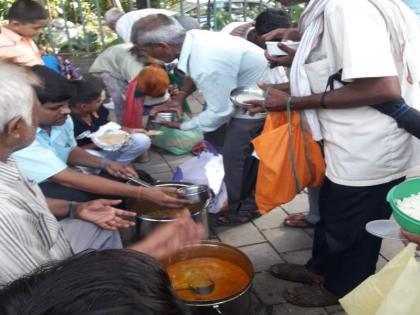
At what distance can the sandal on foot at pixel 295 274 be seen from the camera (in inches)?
113

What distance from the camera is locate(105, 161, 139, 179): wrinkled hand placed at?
321 centimetres

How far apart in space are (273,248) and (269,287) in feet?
1.46

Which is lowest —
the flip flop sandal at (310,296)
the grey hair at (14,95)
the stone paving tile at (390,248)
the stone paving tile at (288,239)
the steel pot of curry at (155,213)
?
the stone paving tile at (288,239)

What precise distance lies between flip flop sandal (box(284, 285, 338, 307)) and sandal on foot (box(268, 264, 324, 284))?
0.19 feet

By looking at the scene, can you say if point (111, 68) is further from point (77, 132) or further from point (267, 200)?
point (267, 200)

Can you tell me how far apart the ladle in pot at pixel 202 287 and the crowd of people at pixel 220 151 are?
1.56 ft

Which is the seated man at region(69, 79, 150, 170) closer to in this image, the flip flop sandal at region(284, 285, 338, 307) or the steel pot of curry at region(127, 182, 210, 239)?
the steel pot of curry at region(127, 182, 210, 239)

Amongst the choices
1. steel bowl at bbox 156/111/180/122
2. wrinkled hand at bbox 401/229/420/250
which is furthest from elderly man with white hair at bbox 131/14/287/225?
wrinkled hand at bbox 401/229/420/250

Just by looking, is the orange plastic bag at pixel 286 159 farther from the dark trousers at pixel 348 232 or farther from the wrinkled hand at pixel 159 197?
the wrinkled hand at pixel 159 197

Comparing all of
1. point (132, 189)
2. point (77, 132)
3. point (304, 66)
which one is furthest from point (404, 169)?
point (77, 132)

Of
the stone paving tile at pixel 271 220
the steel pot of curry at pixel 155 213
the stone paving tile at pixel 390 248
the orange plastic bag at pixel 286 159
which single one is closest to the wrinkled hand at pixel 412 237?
the orange plastic bag at pixel 286 159

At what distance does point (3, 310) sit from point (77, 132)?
3.27 m

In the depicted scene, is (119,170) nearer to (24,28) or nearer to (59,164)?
(59,164)

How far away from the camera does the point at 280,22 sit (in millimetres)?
3918
